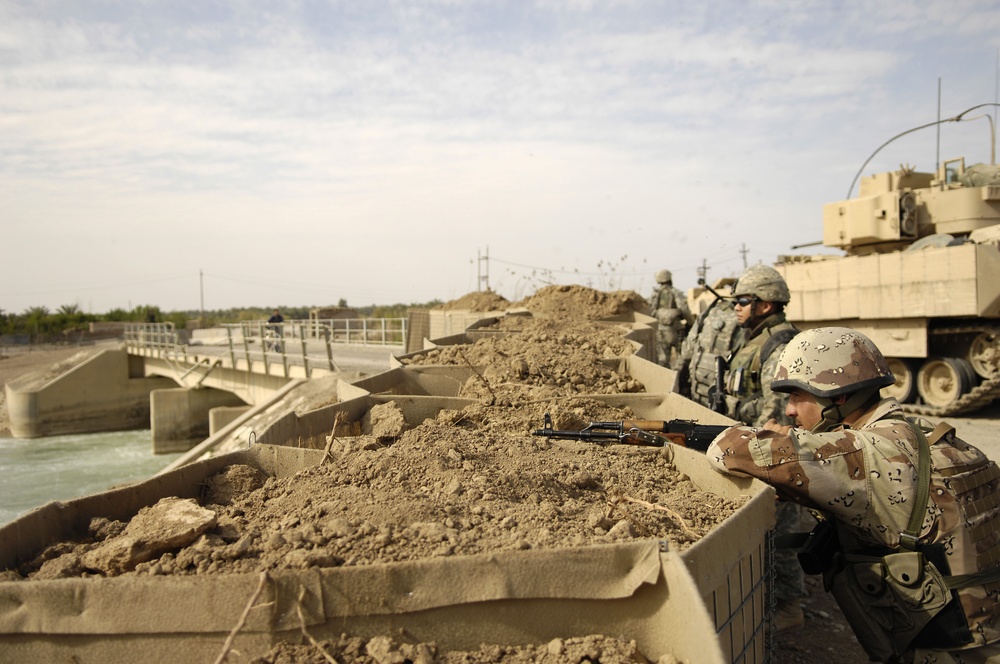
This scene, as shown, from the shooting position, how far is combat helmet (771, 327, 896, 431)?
2547 mm

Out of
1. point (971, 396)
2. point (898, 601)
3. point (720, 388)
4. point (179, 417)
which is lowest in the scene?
point (179, 417)

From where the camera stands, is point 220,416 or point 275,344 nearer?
point 220,416

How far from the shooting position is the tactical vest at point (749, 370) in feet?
15.1

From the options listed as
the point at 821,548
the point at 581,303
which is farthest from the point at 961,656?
the point at 581,303

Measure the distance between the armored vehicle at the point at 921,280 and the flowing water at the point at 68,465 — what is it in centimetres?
1286

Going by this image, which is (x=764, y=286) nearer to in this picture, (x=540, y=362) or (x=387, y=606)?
(x=540, y=362)

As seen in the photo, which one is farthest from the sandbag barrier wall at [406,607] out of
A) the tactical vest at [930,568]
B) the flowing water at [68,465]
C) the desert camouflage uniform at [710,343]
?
the flowing water at [68,465]

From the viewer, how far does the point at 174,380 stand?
23.9m

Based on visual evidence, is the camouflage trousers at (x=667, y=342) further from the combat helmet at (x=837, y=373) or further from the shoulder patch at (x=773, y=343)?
the combat helmet at (x=837, y=373)

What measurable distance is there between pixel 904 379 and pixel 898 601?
33.7 ft

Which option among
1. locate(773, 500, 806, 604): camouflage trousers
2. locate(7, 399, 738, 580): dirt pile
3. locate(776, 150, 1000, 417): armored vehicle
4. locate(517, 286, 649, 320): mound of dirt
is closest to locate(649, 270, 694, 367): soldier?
locate(517, 286, 649, 320): mound of dirt

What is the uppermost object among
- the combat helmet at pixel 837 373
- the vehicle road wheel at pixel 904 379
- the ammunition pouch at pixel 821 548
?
the combat helmet at pixel 837 373

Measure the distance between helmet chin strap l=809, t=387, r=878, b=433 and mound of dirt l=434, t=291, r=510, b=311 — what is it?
30.2 ft

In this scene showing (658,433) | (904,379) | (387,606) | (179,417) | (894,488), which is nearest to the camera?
(387,606)
